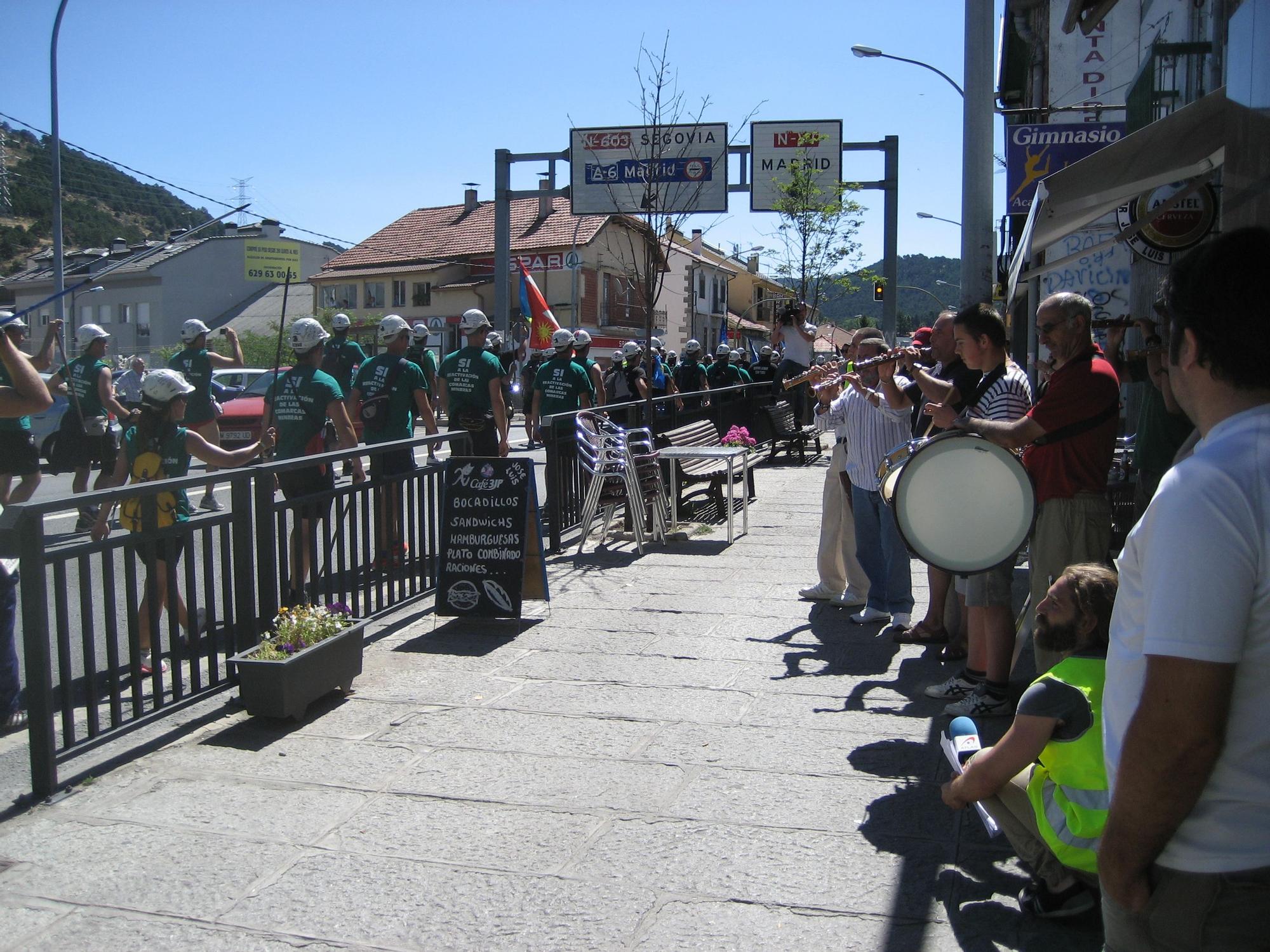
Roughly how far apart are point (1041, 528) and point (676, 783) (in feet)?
6.38

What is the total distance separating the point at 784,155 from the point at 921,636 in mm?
17580

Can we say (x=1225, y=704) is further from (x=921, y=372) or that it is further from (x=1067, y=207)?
(x=1067, y=207)

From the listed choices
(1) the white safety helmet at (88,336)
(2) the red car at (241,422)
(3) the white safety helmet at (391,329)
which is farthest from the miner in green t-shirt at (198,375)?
(2) the red car at (241,422)

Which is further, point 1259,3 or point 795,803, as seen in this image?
point 1259,3

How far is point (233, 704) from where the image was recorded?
17.4 feet

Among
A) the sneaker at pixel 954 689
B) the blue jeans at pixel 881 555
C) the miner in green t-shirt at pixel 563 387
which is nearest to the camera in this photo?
the sneaker at pixel 954 689

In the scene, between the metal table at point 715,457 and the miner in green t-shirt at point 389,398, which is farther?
the metal table at point 715,457

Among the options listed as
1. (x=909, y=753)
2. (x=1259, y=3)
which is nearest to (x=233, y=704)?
(x=909, y=753)

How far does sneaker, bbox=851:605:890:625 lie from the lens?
22.6 ft

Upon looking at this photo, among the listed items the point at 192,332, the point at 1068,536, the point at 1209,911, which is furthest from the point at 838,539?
the point at 192,332

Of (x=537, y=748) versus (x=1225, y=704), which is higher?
(x=1225, y=704)

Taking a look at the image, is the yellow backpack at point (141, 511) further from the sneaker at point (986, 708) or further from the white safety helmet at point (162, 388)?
the sneaker at point (986, 708)

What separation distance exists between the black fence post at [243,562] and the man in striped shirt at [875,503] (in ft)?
11.5

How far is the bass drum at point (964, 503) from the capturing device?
4367 mm
